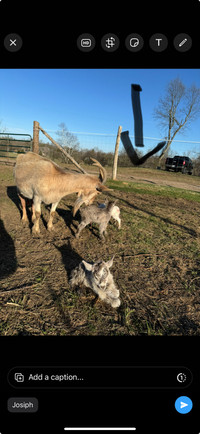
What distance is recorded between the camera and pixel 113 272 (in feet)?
10.4

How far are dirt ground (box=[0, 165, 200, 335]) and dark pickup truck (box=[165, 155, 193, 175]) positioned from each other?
11779 mm

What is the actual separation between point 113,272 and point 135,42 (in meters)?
2.76

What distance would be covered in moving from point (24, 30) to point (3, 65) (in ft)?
0.97

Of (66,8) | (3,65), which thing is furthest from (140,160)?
(3,65)

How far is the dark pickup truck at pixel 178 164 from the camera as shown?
52.9 feet

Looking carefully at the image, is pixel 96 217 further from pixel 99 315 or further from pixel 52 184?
pixel 99 315
